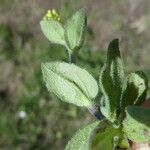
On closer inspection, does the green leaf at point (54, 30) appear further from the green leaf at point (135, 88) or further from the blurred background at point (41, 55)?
the blurred background at point (41, 55)

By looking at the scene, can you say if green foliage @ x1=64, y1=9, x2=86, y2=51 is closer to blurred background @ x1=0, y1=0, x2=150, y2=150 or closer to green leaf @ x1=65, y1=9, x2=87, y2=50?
green leaf @ x1=65, y1=9, x2=87, y2=50

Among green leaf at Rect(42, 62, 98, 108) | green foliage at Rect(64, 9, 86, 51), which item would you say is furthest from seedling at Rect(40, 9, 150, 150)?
A: green foliage at Rect(64, 9, 86, 51)

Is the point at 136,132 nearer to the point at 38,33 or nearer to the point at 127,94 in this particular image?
the point at 127,94

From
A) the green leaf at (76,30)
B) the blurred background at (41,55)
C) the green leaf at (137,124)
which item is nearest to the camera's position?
the green leaf at (137,124)

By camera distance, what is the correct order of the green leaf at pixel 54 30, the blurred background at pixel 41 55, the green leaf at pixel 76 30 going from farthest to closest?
the blurred background at pixel 41 55 → the green leaf at pixel 54 30 → the green leaf at pixel 76 30

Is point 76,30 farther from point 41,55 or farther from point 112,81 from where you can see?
point 41,55

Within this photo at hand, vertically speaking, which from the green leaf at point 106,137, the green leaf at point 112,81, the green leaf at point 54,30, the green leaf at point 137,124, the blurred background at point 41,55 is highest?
the green leaf at point 54,30

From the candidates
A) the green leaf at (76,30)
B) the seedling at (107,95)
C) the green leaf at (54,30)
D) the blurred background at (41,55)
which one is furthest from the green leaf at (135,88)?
the blurred background at (41,55)
